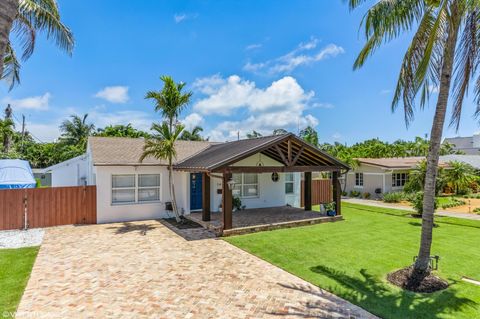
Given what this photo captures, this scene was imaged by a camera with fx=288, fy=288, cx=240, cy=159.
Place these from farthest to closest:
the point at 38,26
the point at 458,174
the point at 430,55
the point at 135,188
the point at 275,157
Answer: the point at 458,174 → the point at 275,157 → the point at 135,188 → the point at 38,26 → the point at 430,55

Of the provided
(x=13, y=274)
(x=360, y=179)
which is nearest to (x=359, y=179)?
(x=360, y=179)

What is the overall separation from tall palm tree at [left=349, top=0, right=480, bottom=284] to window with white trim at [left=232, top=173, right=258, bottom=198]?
9.93 m

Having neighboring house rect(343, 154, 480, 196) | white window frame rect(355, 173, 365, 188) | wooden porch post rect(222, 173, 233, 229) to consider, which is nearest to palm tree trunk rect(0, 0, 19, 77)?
wooden porch post rect(222, 173, 233, 229)

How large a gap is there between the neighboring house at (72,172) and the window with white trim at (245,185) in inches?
364

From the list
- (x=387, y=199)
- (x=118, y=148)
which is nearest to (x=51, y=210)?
(x=118, y=148)

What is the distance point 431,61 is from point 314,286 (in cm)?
622

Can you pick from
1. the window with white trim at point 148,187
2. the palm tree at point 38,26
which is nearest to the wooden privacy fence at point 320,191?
the window with white trim at point 148,187

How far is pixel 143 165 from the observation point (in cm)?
1416

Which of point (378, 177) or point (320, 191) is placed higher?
point (378, 177)

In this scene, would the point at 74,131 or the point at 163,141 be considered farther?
the point at 74,131

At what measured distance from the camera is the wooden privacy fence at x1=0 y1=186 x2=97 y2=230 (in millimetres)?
12234

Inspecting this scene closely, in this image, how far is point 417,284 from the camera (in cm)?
680

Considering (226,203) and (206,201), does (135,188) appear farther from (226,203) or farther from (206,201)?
(226,203)

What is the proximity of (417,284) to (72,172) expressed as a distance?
21.1 metres
